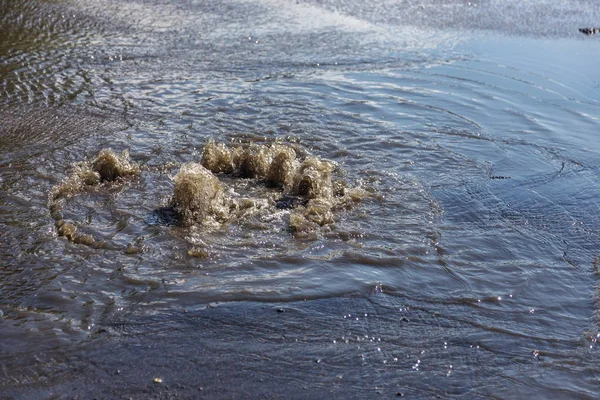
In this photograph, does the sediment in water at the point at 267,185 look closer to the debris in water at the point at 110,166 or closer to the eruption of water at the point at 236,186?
the eruption of water at the point at 236,186

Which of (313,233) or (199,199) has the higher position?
(199,199)

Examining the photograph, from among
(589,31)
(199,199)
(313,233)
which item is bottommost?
(313,233)

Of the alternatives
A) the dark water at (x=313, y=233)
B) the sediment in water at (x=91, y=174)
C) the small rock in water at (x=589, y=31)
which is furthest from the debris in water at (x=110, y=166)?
the small rock in water at (x=589, y=31)

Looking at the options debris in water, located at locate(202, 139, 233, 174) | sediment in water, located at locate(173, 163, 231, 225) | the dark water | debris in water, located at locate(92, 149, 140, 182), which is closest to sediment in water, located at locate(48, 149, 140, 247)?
debris in water, located at locate(92, 149, 140, 182)

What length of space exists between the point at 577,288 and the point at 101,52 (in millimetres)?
8469

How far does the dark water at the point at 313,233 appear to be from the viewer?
171 inches

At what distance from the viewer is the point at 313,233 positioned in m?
6.07

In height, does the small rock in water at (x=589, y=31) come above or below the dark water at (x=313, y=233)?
above

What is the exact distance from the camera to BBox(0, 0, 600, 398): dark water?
4.35 metres

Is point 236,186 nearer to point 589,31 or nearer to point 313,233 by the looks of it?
point 313,233

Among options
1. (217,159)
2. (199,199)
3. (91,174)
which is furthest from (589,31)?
→ (91,174)

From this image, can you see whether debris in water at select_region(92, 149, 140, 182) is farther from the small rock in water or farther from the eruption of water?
the small rock in water

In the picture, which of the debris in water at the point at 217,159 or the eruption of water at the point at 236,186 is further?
the debris in water at the point at 217,159

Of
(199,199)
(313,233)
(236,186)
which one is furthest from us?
(236,186)
